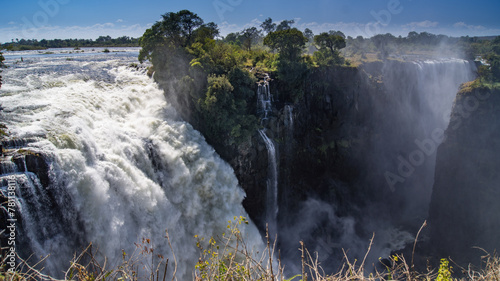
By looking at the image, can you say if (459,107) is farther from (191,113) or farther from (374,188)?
(191,113)

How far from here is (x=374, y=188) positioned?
29.2 meters

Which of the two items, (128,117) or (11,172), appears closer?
(11,172)

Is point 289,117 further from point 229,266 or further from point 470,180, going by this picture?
point 229,266

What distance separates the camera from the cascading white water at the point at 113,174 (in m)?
11.7

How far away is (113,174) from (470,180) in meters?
27.8

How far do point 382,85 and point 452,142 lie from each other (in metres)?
9.33

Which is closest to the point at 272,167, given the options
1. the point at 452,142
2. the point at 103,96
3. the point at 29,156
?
the point at 103,96

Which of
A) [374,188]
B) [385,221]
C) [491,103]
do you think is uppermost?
[491,103]

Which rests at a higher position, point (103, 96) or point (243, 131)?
point (103, 96)

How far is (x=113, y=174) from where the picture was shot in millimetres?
13789

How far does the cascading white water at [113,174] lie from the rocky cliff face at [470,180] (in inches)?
692

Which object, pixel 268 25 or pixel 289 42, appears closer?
pixel 289 42

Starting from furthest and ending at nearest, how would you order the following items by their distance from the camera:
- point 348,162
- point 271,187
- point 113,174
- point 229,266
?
point 348,162
point 271,187
point 113,174
point 229,266

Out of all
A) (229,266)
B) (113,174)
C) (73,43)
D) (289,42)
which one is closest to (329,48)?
(289,42)
